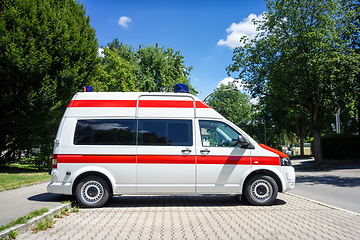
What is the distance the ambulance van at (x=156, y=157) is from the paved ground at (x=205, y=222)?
446mm

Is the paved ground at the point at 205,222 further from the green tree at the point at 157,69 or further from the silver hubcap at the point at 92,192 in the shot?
the green tree at the point at 157,69

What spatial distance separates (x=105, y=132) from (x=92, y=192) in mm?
1399

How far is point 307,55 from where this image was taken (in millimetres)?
18172

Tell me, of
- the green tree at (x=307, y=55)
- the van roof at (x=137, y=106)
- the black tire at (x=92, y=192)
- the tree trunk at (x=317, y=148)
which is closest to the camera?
the black tire at (x=92, y=192)

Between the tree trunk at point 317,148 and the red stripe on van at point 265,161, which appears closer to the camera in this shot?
the red stripe on van at point 265,161

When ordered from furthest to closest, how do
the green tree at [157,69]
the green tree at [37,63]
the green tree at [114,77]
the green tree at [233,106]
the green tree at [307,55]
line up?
the green tree at [233,106] → the green tree at [157,69] → the green tree at [114,77] → the green tree at [307,55] → the green tree at [37,63]

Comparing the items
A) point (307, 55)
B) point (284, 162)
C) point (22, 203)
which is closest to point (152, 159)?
point (284, 162)

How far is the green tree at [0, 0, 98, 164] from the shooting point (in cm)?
1633

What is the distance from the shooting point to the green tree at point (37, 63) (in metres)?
16.3

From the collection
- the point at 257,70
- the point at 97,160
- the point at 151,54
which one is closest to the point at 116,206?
the point at 97,160

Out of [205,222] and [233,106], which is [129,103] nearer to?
[205,222]

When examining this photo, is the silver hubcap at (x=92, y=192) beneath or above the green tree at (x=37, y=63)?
beneath

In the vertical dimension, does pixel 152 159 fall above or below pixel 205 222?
above

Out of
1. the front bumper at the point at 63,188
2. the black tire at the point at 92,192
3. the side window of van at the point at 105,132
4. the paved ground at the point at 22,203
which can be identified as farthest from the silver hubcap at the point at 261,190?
the paved ground at the point at 22,203
